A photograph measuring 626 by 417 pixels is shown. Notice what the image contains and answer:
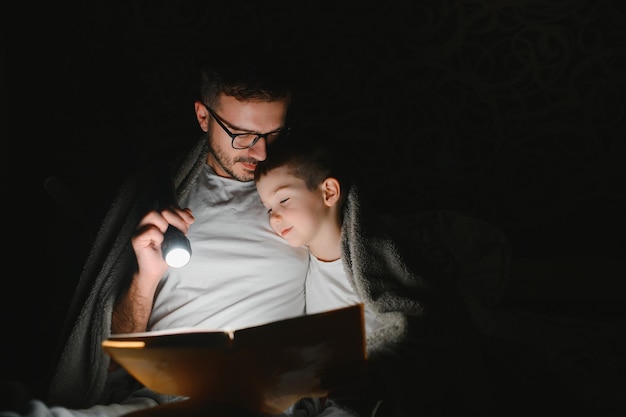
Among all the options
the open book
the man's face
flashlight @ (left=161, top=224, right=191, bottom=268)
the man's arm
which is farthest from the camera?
the man's face

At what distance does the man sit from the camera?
1.20m

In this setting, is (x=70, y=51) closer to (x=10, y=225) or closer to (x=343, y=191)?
(x=10, y=225)

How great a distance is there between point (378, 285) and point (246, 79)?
73 centimetres

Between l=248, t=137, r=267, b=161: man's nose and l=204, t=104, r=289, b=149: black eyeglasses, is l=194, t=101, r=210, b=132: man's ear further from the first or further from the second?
l=248, t=137, r=267, b=161: man's nose

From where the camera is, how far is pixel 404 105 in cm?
188

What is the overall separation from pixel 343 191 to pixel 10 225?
150 cm

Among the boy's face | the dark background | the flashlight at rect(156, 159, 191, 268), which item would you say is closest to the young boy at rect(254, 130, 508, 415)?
the boy's face

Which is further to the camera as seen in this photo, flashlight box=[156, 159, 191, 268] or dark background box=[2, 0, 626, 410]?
dark background box=[2, 0, 626, 410]

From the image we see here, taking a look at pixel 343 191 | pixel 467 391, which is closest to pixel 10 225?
pixel 343 191

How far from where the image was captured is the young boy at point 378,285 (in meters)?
1.05

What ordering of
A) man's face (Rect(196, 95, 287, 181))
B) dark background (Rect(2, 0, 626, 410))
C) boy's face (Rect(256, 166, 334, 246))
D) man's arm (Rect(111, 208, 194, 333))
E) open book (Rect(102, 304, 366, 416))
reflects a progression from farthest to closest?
dark background (Rect(2, 0, 626, 410)), man's face (Rect(196, 95, 287, 181)), boy's face (Rect(256, 166, 334, 246)), man's arm (Rect(111, 208, 194, 333)), open book (Rect(102, 304, 366, 416))

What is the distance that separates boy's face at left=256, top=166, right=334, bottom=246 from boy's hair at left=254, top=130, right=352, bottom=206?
2 centimetres

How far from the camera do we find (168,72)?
78.3 inches

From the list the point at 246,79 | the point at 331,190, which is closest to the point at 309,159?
the point at 331,190
